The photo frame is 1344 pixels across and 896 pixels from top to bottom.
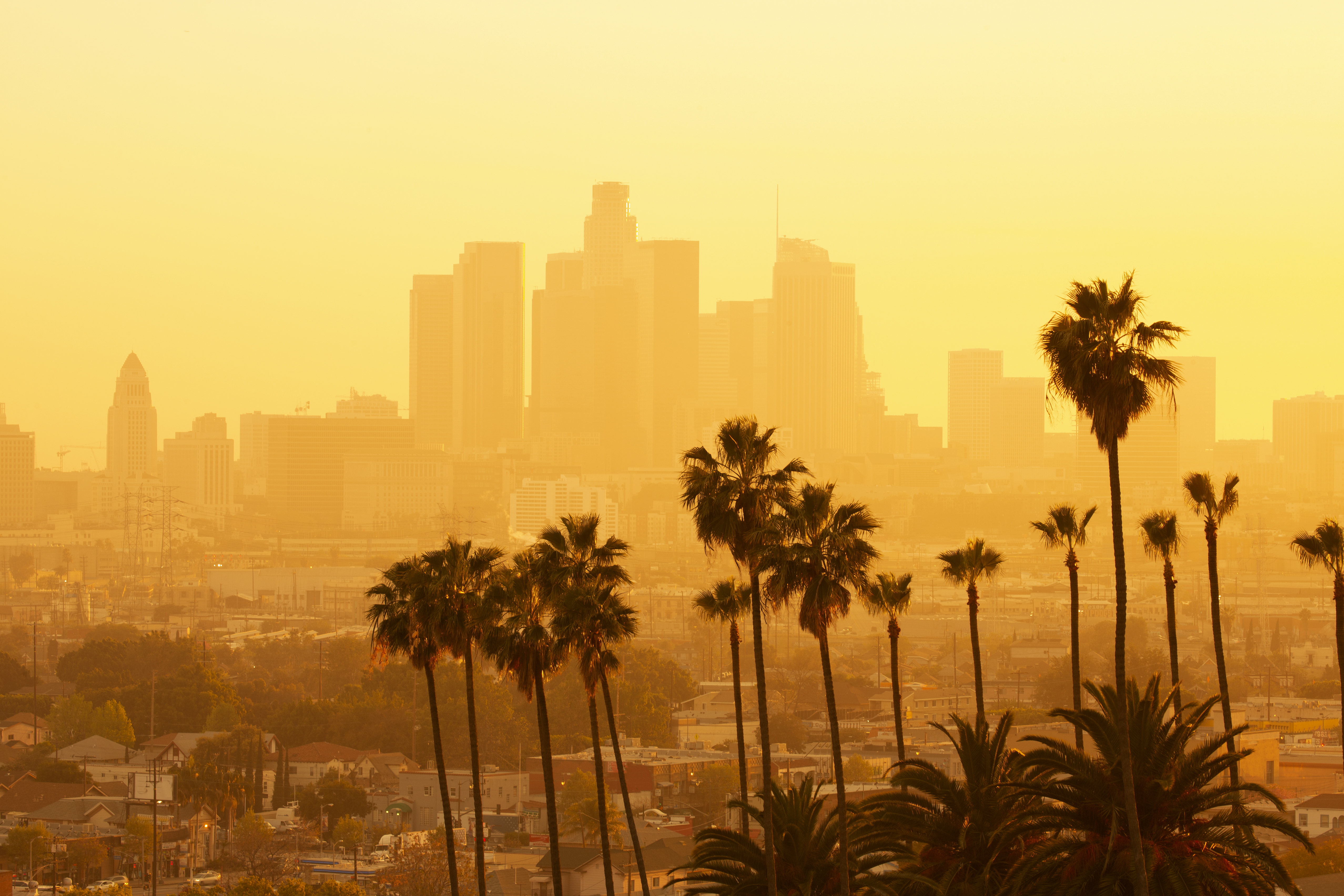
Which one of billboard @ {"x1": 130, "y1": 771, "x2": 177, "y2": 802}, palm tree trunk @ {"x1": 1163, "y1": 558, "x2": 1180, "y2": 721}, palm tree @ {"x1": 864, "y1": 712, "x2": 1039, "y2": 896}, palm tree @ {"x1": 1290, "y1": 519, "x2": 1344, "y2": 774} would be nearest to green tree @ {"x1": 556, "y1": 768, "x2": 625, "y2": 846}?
billboard @ {"x1": 130, "y1": 771, "x2": 177, "y2": 802}

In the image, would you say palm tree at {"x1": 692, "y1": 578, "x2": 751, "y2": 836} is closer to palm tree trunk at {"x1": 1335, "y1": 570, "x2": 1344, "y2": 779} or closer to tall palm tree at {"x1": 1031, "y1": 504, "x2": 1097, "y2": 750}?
tall palm tree at {"x1": 1031, "y1": 504, "x2": 1097, "y2": 750}

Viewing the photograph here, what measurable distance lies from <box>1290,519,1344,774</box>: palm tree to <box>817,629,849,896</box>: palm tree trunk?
1031cm

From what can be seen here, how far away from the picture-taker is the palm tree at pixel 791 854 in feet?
103

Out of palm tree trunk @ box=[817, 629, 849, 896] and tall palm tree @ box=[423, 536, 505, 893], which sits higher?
tall palm tree @ box=[423, 536, 505, 893]

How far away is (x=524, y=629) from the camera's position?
35.0 m

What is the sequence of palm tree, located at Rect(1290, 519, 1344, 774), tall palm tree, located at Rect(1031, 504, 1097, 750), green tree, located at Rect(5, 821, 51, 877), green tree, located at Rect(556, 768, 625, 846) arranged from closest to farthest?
palm tree, located at Rect(1290, 519, 1344, 774), tall palm tree, located at Rect(1031, 504, 1097, 750), green tree, located at Rect(556, 768, 625, 846), green tree, located at Rect(5, 821, 51, 877)

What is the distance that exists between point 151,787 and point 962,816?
79.9 meters

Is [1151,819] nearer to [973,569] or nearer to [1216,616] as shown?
[973,569]

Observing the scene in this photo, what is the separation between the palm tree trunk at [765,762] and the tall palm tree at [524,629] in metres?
3.74

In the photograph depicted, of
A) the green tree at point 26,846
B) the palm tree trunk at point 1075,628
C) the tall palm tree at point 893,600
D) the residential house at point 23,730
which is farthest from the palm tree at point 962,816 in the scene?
the residential house at point 23,730

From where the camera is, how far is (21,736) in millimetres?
128750

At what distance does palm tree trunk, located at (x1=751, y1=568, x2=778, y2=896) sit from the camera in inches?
1211

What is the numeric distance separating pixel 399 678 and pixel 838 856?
104919mm

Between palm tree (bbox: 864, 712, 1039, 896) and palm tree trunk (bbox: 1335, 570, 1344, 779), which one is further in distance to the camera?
palm tree trunk (bbox: 1335, 570, 1344, 779)
